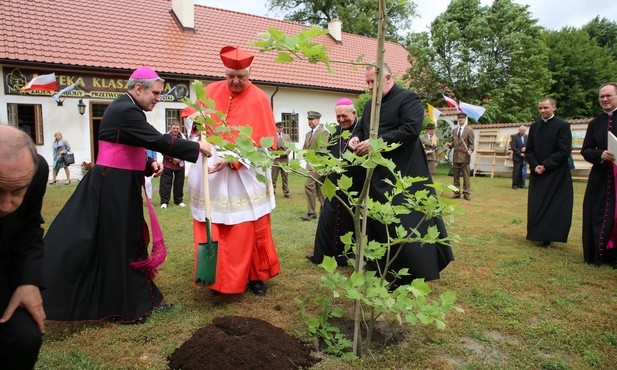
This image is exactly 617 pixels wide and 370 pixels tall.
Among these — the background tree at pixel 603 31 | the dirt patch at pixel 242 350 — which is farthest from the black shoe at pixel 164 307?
the background tree at pixel 603 31

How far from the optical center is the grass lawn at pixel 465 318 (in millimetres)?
2889

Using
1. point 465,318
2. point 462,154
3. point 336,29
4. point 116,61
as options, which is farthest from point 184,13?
point 465,318

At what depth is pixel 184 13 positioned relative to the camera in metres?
19.2

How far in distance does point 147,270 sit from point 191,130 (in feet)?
4.73

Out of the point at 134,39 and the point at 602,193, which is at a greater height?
the point at 134,39

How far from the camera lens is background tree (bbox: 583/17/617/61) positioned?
39.6m

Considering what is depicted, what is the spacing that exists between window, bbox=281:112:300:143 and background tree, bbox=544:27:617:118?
67.6 feet

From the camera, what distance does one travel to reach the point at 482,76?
72.2ft

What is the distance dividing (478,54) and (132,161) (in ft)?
71.7

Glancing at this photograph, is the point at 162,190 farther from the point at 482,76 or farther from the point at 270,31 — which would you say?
the point at 482,76

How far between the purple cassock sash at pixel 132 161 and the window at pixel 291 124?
16778mm

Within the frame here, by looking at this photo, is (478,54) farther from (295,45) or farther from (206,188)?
(295,45)

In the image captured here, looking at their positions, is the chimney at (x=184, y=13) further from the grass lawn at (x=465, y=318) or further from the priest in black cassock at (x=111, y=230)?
the priest in black cassock at (x=111, y=230)

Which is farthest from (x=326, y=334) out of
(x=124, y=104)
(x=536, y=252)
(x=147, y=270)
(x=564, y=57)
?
(x=564, y=57)
